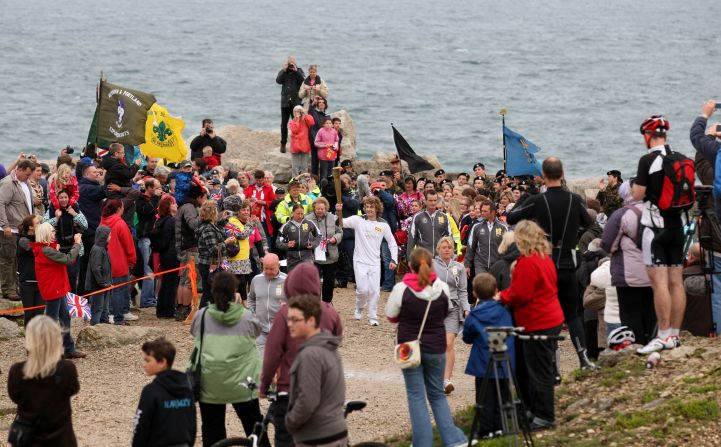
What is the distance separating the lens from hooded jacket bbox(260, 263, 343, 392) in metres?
9.70

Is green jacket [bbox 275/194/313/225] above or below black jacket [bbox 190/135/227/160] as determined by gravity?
below

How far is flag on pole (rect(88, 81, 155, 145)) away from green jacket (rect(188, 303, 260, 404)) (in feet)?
38.5

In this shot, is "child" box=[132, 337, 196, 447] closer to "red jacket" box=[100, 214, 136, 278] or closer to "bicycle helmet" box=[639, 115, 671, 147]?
"bicycle helmet" box=[639, 115, 671, 147]

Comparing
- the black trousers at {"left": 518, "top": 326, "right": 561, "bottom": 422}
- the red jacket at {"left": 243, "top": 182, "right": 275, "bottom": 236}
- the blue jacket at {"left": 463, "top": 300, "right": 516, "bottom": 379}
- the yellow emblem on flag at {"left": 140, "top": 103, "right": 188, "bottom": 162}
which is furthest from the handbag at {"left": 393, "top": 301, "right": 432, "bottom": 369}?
the yellow emblem on flag at {"left": 140, "top": 103, "right": 188, "bottom": 162}

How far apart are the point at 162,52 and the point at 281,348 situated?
104 m

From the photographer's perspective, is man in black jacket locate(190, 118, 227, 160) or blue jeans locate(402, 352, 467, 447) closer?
blue jeans locate(402, 352, 467, 447)

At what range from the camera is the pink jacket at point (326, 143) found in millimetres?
23656

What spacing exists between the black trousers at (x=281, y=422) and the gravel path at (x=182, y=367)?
2.43 metres

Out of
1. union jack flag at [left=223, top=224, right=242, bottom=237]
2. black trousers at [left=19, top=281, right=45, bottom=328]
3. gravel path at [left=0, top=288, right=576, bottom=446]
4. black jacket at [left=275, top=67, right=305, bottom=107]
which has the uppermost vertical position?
black jacket at [left=275, top=67, right=305, bottom=107]

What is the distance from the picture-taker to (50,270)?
14.9 meters

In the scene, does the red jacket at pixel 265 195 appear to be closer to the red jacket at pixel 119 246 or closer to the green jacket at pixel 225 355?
the red jacket at pixel 119 246

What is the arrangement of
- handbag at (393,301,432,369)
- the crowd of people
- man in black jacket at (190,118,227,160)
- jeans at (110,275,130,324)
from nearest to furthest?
the crowd of people, handbag at (393,301,432,369), jeans at (110,275,130,324), man in black jacket at (190,118,227,160)

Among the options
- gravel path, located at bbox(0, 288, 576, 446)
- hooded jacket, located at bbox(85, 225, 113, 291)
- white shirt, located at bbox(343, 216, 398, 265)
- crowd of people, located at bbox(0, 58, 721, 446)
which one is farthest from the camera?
white shirt, located at bbox(343, 216, 398, 265)

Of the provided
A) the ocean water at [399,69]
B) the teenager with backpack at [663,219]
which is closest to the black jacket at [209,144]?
the teenager with backpack at [663,219]
